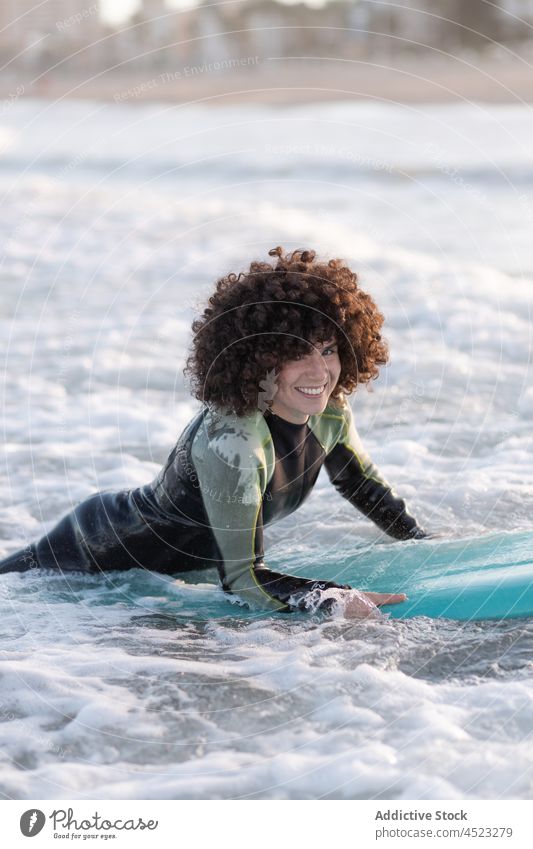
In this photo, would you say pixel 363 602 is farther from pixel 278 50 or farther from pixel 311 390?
pixel 278 50

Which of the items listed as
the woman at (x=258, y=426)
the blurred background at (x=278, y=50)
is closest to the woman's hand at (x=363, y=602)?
the woman at (x=258, y=426)

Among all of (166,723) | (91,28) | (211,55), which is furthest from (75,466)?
(91,28)

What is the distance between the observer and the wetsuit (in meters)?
3.17

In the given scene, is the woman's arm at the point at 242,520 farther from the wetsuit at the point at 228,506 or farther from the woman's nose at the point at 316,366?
the woman's nose at the point at 316,366

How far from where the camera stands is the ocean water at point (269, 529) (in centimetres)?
283

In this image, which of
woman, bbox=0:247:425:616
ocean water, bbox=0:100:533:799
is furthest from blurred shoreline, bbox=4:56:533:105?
woman, bbox=0:247:425:616

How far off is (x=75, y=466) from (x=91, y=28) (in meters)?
42.5

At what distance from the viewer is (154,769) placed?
2777 mm

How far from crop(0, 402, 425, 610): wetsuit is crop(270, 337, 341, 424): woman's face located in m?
0.06

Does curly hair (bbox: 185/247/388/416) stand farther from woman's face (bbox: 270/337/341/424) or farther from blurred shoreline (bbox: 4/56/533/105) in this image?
blurred shoreline (bbox: 4/56/533/105)

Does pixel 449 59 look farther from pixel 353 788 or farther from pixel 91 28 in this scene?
pixel 353 788

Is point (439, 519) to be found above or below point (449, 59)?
below

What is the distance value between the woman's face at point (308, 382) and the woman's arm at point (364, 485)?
286mm

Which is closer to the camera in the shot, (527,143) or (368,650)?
(368,650)
